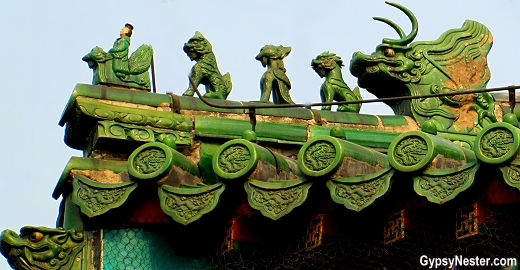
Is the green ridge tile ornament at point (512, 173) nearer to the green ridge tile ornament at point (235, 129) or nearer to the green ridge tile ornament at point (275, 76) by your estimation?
the green ridge tile ornament at point (235, 129)

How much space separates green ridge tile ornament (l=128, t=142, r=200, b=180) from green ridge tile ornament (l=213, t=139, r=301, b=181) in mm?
410

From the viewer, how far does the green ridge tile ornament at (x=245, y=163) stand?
42.7ft

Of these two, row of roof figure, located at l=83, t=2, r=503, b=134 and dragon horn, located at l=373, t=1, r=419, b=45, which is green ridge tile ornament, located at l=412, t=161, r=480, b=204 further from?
dragon horn, located at l=373, t=1, r=419, b=45

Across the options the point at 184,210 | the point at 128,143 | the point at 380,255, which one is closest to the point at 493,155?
the point at 380,255

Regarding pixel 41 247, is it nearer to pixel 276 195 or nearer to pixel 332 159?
A: pixel 276 195

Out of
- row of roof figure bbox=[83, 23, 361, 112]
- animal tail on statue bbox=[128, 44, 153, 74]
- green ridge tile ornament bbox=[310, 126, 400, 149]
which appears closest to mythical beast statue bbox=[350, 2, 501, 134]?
row of roof figure bbox=[83, 23, 361, 112]

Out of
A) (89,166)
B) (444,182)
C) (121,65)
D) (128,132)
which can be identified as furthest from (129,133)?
(444,182)

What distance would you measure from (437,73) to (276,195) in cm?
313

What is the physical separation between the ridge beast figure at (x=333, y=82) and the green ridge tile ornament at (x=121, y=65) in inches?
68.7

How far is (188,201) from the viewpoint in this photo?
1322cm

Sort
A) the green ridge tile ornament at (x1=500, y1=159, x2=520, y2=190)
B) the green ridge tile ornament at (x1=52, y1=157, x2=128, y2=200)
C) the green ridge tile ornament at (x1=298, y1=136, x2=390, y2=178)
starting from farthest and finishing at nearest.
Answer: the green ridge tile ornament at (x1=52, y1=157, x2=128, y2=200) → the green ridge tile ornament at (x1=298, y1=136, x2=390, y2=178) → the green ridge tile ornament at (x1=500, y1=159, x2=520, y2=190)

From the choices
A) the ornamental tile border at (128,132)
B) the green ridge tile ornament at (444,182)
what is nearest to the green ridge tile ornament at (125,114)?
the ornamental tile border at (128,132)

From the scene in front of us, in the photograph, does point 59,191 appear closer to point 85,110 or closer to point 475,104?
point 85,110

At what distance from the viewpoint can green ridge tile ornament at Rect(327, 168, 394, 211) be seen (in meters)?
12.6
